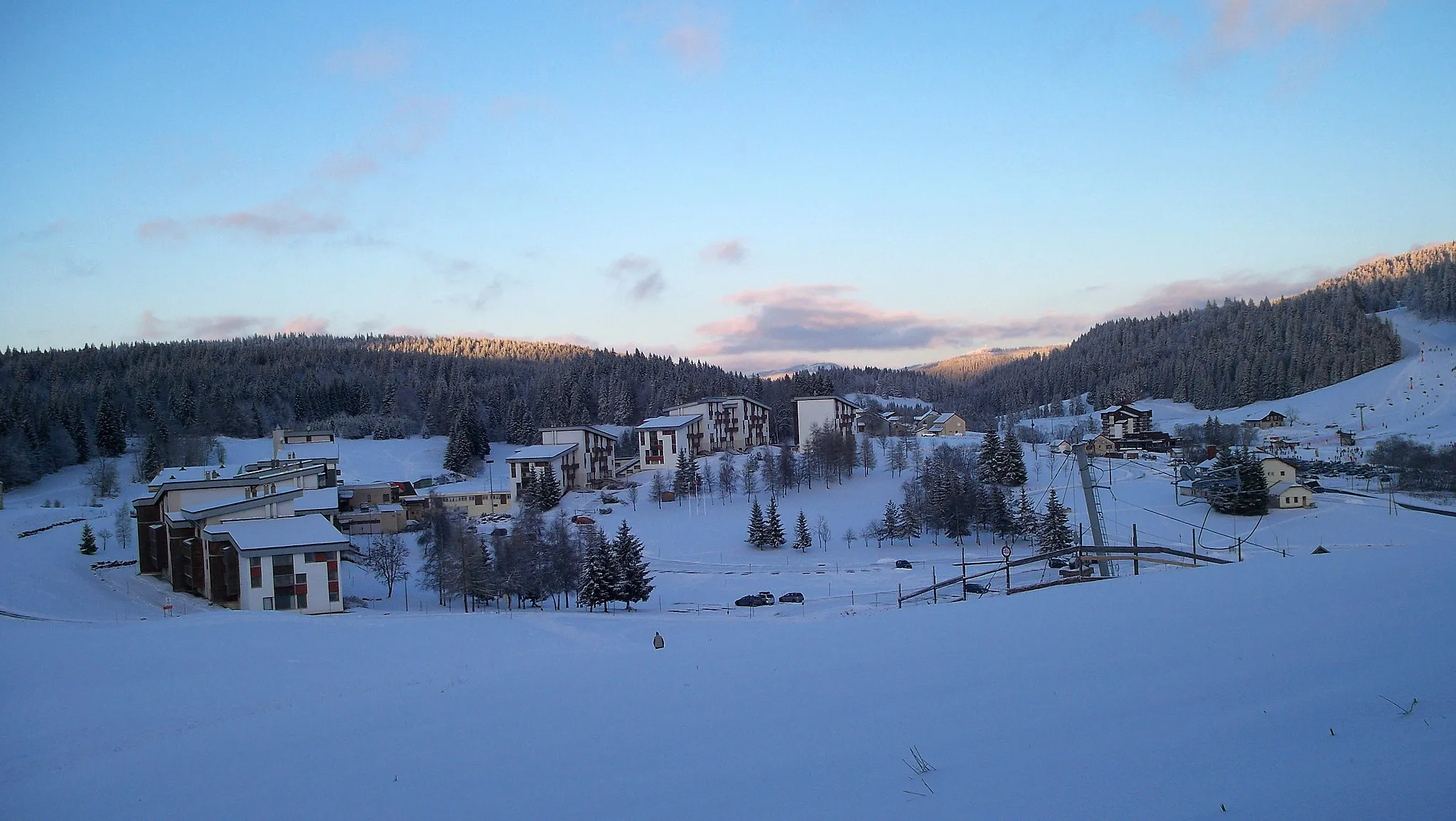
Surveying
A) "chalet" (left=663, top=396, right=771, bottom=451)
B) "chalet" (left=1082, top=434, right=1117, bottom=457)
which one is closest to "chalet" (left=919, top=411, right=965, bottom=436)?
"chalet" (left=1082, top=434, right=1117, bottom=457)

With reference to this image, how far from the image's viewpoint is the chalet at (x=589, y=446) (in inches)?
2122

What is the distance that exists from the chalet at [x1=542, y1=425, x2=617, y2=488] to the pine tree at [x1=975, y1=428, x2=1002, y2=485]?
83.2 feet

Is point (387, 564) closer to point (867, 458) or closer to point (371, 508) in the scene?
point (371, 508)

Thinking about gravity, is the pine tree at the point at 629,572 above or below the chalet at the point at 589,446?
below

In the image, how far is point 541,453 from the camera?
4947 centimetres

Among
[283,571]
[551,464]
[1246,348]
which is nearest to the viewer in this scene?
[283,571]

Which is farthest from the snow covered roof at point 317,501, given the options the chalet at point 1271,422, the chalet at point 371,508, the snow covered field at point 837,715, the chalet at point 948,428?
the chalet at point 1271,422

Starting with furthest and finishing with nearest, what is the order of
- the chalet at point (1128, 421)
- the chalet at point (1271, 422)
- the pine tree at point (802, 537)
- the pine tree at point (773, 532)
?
the chalet at point (1271, 422) < the chalet at point (1128, 421) < the pine tree at point (773, 532) < the pine tree at point (802, 537)

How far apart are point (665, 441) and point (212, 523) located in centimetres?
3150

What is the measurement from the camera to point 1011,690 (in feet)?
21.2

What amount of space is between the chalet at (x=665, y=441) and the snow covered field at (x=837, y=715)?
39442 mm

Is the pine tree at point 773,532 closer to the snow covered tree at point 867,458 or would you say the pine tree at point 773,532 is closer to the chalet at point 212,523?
the snow covered tree at point 867,458

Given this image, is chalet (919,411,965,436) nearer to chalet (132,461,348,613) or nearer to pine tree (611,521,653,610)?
pine tree (611,521,653,610)

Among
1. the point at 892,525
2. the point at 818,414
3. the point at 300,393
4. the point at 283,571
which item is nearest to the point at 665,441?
the point at 818,414
